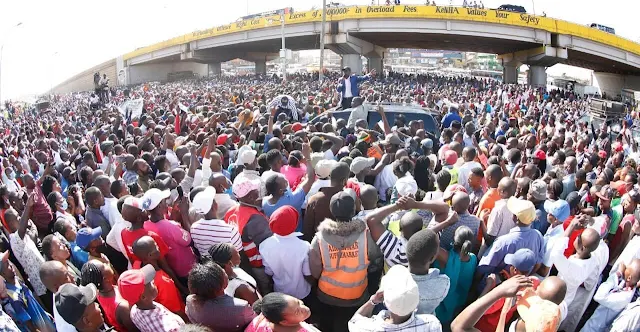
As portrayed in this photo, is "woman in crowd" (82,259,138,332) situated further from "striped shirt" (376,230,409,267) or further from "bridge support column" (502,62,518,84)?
"bridge support column" (502,62,518,84)

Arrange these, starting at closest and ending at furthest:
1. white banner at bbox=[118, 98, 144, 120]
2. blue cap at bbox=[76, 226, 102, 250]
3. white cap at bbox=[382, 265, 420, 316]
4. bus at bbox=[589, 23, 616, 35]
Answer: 1. white cap at bbox=[382, 265, 420, 316]
2. blue cap at bbox=[76, 226, 102, 250]
3. white banner at bbox=[118, 98, 144, 120]
4. bus at bbox=[589, 23, 616, 35]

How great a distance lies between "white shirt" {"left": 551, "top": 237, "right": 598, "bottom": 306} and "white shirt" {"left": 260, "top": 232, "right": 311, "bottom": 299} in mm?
1749

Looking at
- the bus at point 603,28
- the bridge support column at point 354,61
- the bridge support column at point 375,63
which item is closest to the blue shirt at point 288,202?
the bridge support column at point 354,61

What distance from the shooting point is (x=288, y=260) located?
3.55 m

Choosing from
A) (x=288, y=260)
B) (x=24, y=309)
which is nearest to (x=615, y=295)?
(x=288, y=260)

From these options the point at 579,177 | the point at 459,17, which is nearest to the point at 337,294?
the point at 579,177

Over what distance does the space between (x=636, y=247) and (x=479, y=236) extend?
1.11m

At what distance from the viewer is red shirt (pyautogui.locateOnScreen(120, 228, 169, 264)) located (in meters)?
3.58

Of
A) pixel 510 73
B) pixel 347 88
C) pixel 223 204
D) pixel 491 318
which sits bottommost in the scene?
pixel 491 318

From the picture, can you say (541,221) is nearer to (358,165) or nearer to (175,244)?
(358,165)

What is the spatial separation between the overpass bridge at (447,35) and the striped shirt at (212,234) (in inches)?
1194

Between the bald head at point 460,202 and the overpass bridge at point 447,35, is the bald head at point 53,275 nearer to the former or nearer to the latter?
the bald head at point 460,202

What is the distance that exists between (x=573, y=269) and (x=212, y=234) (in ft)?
8.41

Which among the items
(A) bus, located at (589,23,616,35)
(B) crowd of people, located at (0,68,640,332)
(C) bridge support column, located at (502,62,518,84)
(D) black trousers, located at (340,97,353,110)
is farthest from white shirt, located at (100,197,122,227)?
(C) bridge support column, located at (502,62,518,84)
